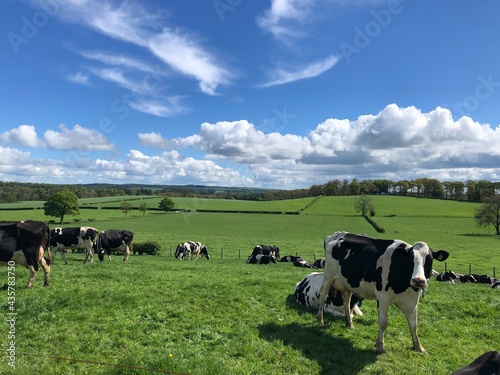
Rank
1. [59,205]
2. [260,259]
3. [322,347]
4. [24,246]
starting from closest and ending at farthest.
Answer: [322,347]
[24,246]
[260,259]
[59,205]

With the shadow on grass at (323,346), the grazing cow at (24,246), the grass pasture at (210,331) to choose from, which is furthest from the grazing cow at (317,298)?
the grazing cow at (24,246)

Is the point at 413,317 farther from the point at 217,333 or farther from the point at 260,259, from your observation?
the point at 260,259

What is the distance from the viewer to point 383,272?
8.55 m

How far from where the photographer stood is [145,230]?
66.8m

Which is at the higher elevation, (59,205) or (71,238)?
(71,238)

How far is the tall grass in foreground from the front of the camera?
711 cm

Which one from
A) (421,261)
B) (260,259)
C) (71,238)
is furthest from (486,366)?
(260,259)

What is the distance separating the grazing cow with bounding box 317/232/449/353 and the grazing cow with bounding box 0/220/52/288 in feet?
31.9

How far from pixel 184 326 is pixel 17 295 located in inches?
227

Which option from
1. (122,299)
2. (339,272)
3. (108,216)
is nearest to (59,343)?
(122,299)

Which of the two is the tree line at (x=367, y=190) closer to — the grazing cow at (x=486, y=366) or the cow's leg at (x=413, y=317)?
the cow's leg at (x=413, y=317)

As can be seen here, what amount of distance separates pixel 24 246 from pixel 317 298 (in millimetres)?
10102

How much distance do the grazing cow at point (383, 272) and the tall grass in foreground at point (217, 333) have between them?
0.77 m

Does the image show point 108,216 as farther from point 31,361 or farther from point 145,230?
point 31,361
